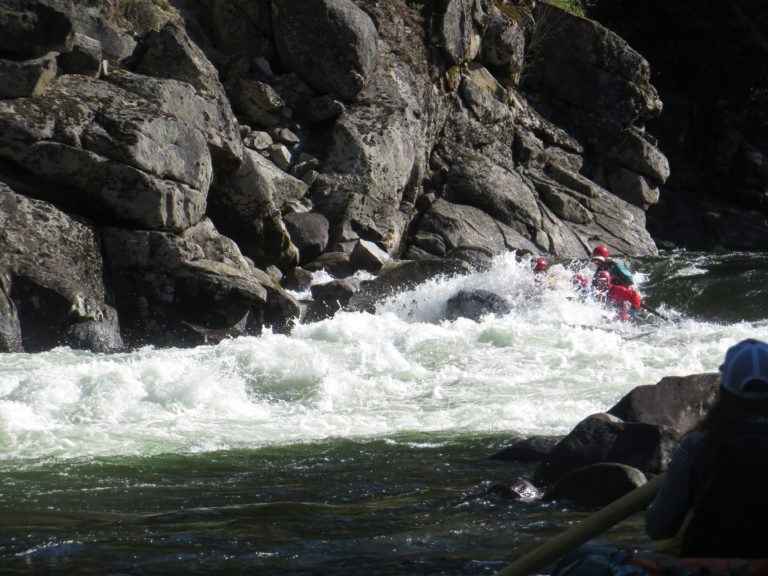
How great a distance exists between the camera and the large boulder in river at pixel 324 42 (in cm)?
1933

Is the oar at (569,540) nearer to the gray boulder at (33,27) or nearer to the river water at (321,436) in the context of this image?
the river water at (321,436)

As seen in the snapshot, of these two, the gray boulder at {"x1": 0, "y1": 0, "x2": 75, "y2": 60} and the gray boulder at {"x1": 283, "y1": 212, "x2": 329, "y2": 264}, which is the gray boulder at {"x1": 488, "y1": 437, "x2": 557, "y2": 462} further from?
the gray boulder at {"x1": 283, "y1": 212, "x2": 329, "y2": 264}

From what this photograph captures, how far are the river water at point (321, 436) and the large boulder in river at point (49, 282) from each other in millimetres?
627

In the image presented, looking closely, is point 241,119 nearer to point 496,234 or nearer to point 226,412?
point 496,234

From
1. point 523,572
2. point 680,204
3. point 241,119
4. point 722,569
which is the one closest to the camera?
point 722,569

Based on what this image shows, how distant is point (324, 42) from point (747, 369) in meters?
17.2

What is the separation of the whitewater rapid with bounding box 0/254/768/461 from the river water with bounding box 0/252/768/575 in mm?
30

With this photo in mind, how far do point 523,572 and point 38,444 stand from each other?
223 inches

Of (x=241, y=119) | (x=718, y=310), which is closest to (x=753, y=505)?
(x=718, y=310)

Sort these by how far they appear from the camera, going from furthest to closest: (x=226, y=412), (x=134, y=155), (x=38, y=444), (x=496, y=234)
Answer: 1. (x=496, y=234)
2. (x=134, y=155)
3. (x=226, y=412)
4. (x=38, y=444)

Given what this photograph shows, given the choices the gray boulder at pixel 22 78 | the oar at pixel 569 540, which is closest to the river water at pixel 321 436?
the oar at pixel 569 540

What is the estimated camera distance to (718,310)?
1695 cm

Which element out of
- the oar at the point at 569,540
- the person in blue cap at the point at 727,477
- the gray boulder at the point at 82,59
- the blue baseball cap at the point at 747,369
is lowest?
the oar at the point at 569,540

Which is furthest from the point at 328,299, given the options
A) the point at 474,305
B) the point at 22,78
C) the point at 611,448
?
the point at 611,448
